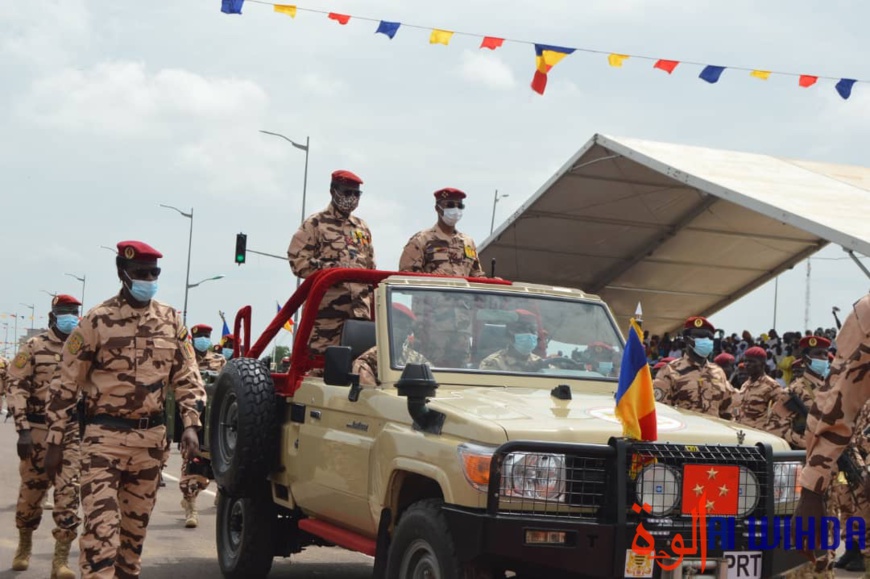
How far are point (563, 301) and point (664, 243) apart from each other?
18001 mm

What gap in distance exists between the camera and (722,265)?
26.6 metres

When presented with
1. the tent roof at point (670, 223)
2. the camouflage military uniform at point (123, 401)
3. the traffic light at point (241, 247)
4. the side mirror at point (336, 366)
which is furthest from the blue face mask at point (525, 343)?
the traffic light at point (241, 247)

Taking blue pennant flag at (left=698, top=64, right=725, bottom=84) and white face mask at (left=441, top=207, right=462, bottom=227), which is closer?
white face mask at (left=441, top=207, right=462, bottom=227)

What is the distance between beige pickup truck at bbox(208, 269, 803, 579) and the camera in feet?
18.5

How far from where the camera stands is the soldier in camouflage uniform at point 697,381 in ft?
38.4

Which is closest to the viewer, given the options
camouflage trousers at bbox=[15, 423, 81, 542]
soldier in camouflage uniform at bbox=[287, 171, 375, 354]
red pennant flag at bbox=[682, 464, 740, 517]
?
red pennant flag at bbox=[682, 464, 740, 517]

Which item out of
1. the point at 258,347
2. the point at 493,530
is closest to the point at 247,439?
the point at 258,347

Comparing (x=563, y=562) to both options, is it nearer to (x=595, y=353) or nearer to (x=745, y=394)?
(x=595, y=353)

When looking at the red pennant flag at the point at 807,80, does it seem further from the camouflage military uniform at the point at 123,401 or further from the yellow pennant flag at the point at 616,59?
the camouflage military uniform at the point at 123,401

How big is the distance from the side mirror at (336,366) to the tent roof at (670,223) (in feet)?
38.7

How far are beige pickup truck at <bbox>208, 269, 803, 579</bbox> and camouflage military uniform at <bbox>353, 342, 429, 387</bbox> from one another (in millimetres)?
20

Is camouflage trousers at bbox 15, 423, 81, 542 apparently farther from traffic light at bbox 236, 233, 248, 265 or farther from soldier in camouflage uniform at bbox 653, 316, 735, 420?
traffic light at bbox 236, 233, 248, 265

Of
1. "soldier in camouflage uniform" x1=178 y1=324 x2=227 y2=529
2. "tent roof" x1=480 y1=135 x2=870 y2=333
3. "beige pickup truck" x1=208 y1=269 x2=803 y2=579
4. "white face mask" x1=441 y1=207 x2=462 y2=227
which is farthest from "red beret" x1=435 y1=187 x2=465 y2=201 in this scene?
"tent roof" x1=480 y1=135 x2=870 y2=333

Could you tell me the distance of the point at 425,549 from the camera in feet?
19.7
